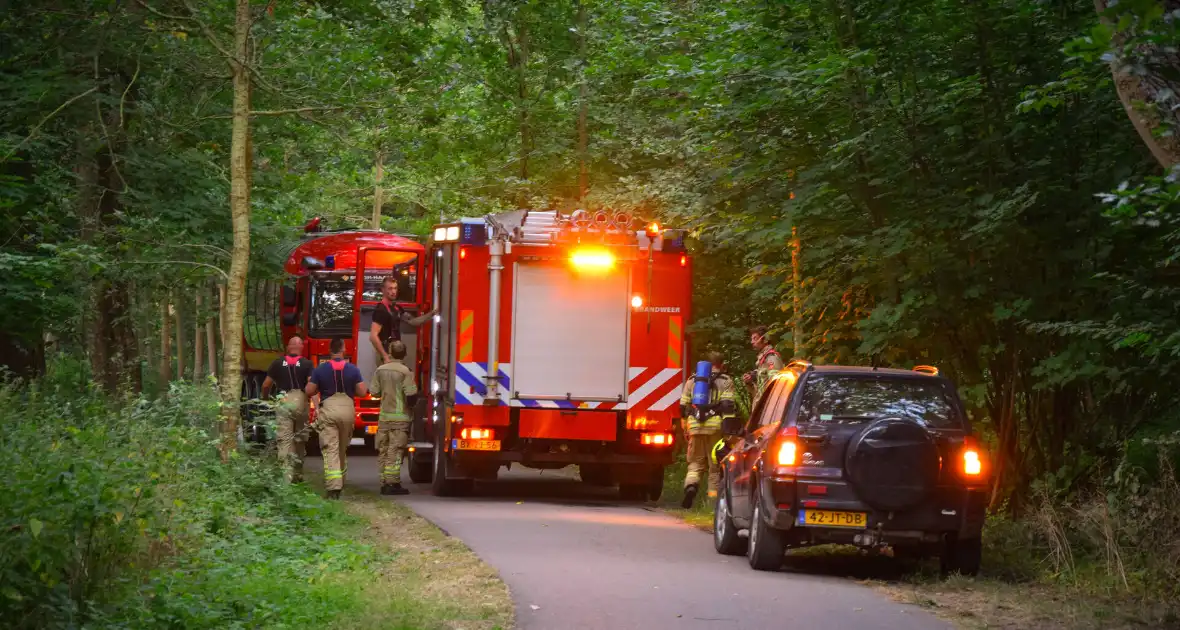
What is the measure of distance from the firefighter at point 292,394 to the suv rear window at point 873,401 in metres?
7.51

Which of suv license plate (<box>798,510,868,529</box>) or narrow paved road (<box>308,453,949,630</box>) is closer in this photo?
narrow paved road (<box>308,453,949,630</box>)

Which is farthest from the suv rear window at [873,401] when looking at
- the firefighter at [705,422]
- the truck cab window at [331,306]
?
the truck cab window at [331,306]

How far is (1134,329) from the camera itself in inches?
467

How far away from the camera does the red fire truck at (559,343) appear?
59.4 ft

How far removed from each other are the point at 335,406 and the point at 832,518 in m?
7.89

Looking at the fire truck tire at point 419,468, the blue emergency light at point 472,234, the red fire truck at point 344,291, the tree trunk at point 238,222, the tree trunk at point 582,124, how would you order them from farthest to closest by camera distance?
the tree trunk at point 582,124 < the red fire truck at point 344,291 < the fire truck tire at point 419,468 < the blue emergency light at point 472,234 < the tree trunk at point 238,222

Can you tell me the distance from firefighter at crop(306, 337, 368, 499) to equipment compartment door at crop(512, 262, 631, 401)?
194cm

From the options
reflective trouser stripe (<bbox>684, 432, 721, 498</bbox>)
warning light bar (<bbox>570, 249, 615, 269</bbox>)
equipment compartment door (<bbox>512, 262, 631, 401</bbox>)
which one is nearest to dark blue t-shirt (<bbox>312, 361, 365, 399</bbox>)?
equipment compartment door (<bbox>512, 262, 631, 401</bbox>)

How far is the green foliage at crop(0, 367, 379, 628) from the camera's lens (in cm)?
809

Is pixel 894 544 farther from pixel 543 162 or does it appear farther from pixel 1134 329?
pixel 543 162

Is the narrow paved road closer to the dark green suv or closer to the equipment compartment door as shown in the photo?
the dark green suv

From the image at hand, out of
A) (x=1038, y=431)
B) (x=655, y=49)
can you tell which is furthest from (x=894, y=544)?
(x=655, y=49)

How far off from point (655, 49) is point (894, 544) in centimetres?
966

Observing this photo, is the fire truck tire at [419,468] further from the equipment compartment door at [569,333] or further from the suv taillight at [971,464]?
the suv taillight at [971,464]
